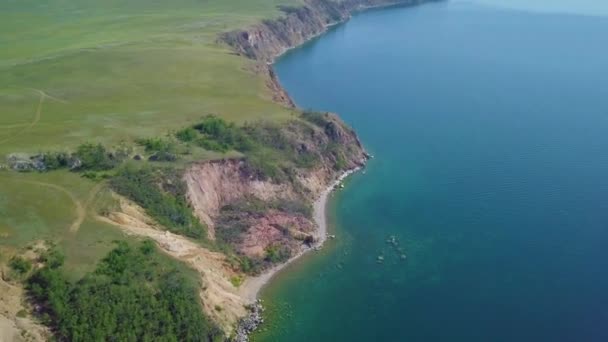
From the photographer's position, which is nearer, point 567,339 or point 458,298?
point 567,339

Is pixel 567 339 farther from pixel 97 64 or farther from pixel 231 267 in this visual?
pixel 97 64

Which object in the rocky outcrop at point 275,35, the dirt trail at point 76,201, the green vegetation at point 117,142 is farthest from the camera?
the rocky outcrop at point 275,35

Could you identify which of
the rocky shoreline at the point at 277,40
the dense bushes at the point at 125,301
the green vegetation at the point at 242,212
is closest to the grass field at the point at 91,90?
the dense bushes at the point at 125,301

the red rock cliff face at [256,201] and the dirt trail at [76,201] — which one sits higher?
the dirt trail at [76,201]

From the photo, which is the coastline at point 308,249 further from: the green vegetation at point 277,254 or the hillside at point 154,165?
the hillside at point 154,165

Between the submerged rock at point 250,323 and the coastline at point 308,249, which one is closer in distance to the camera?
the submerged rock at point 250,323

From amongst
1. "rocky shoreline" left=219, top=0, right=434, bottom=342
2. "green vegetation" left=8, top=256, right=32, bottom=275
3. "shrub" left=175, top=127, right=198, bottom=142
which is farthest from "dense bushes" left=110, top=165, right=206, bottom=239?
"green vegetation" left=8, top=256, right=32, bottom=275

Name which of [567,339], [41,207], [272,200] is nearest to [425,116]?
[272,200]
